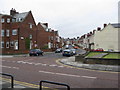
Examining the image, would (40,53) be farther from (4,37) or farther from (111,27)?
(111,27)

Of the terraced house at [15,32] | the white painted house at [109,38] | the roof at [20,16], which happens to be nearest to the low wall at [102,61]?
the terraced house at [15,32]

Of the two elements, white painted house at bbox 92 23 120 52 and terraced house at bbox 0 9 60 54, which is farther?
white painted house at bbox 92 23 120 52

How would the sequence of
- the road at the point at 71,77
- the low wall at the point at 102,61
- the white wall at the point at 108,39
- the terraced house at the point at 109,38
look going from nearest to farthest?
the road at the point at 71,77
the low wall at the point at 102,61
the terraced house at the point at 109,38
the white wall at the point at 108,39

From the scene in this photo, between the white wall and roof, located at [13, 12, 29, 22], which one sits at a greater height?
roof, located at [13, 12, 29, 22]

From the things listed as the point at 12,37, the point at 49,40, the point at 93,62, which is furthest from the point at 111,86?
the point at 49,40

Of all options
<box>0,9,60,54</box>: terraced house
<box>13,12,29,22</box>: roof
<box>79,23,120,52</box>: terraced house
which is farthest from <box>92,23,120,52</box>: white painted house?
<box>13,12,29,22</box>: roof

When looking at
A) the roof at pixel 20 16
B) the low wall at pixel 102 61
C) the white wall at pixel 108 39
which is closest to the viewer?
the low wall at pixel 102 61

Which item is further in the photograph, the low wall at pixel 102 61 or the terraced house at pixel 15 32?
the terraced house at pixel 15 32

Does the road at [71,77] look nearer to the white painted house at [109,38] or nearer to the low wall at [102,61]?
the low wall at [102,61]

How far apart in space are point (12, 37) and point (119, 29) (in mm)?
33639

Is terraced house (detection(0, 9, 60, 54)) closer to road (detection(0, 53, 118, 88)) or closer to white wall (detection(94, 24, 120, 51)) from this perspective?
white wall (detection(94, 24, 120, 51))

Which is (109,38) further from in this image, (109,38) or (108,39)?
(108,39)

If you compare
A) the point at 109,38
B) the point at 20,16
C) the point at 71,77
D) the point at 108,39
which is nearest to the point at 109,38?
the point at 109,38

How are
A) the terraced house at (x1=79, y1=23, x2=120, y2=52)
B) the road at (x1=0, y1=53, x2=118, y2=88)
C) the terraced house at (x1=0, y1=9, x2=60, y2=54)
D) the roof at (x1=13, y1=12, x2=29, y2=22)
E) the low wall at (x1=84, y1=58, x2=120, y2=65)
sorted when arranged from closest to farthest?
the road at (x1=0, y1=53, x2=118, y2=88) < the low wall at (x1=84, y1=58, x2=120, y2=65) < the terraced house at (x1=0, y1=9, x2=60, y2=54) < the roof at (x1=13, y1=12, x2=29, y2=22) < the terraced house at (x1=79, y1=23, x2=120, y2=52)
